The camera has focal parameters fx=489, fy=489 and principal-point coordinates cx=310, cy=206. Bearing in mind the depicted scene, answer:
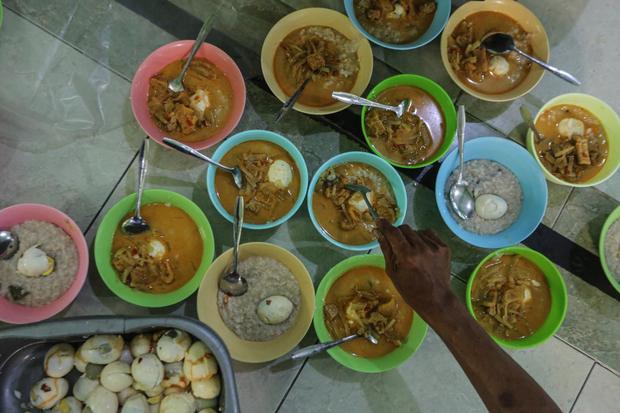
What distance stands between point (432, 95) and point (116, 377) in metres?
1.84

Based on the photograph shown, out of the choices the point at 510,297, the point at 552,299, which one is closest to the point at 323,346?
the point at 510,297

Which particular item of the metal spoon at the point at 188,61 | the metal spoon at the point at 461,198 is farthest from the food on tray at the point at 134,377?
the metal spoon at the point at 461,198

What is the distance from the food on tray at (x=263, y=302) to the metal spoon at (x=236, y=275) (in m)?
0.04

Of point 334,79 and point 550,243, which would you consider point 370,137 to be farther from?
point 550,243

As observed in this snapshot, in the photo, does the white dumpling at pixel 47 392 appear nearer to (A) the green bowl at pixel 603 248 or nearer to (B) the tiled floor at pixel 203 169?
(B) the tiled floor at pixel 203 169

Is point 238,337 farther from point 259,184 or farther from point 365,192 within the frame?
point 365,192

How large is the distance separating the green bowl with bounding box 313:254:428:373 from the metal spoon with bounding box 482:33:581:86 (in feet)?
3.76

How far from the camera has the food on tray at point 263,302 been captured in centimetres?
213

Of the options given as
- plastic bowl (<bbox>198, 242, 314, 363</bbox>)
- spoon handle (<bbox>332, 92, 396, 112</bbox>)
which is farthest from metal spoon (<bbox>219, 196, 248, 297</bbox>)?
spoon handle (<bbox>332, 92, 396, 112</bbox>)

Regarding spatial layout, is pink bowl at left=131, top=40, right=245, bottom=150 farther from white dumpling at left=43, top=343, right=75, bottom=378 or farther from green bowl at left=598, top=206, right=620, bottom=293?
green bowl at left=598, top=206, right=620, bottom=293

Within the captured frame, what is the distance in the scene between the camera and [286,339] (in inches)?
83.4

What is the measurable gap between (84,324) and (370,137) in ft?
4.64

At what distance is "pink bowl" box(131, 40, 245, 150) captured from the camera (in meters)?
2.13

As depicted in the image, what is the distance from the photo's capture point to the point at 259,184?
2191 millimetres
